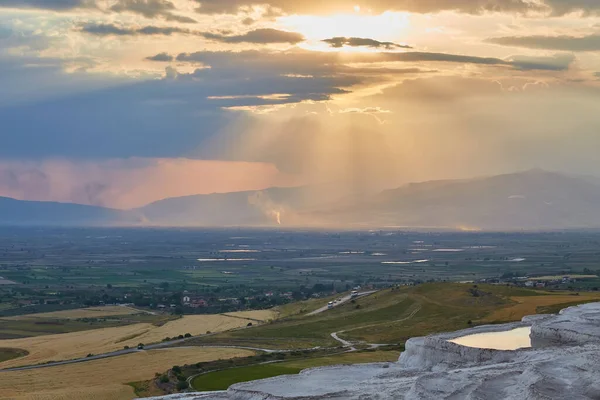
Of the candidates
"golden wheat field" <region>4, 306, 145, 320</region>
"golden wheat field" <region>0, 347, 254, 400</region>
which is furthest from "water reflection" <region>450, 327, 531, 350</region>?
"golden wheat field" <region>4, 306, 145, 320</region>

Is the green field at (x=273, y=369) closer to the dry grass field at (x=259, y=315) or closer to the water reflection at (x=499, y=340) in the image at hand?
the water reflection at (x=499, y=340)

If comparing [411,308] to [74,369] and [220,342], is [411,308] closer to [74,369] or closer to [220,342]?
[220,342]

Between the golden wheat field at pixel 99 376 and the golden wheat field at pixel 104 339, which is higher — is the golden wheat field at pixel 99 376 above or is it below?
above

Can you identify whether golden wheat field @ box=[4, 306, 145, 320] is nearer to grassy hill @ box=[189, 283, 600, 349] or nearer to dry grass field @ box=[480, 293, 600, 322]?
grassy hill @ box=[189, 283, 600, 349]

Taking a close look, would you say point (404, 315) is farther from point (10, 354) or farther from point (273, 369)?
point (10, 354)

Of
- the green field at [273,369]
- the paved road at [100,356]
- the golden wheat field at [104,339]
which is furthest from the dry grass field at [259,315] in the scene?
the green field at [273,369]

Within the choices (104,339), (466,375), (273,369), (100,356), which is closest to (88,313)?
(104,339)

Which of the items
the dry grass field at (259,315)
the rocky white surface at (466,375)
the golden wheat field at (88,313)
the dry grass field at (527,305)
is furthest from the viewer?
the golden wheat field at (88,313)
